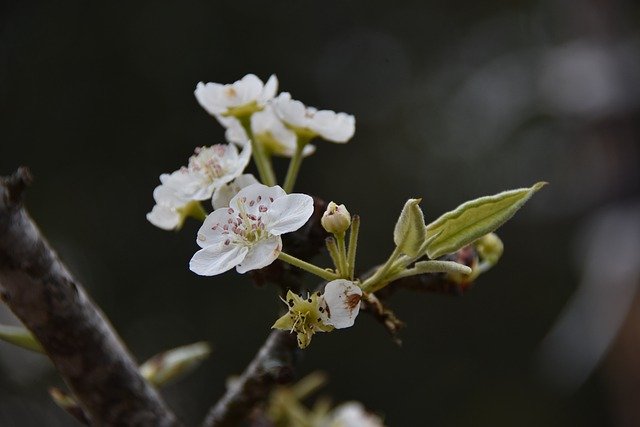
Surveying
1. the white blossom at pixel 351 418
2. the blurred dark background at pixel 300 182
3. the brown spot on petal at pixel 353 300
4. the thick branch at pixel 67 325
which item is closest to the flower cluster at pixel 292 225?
the brown spot on petal at pixel 353 300

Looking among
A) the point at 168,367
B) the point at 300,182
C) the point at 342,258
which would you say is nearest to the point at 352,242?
the point at 342,258

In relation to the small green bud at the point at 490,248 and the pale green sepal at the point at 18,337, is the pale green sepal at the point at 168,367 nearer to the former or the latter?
the pale green sepal at the point at 18,337

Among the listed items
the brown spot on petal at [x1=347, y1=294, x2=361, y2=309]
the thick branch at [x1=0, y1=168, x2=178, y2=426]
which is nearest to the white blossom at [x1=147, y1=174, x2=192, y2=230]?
the thick branch at [x1=0, y1=168, x2=178, y2=426]

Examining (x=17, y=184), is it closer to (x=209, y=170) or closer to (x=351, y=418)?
(x=209, y=170)

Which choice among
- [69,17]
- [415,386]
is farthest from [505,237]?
[69,17]

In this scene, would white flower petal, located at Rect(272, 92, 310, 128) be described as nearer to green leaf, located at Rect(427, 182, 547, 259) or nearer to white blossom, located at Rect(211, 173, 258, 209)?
white blossom, located at Rect(211, 173, 258, 209)

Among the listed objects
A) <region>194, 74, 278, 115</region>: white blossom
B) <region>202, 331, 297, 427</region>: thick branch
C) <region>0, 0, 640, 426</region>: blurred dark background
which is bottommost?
<region>0, 0, 640, 426</region>: blurred dark background
